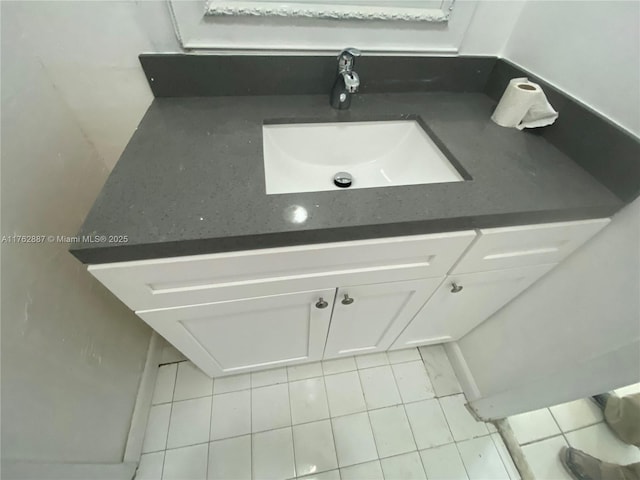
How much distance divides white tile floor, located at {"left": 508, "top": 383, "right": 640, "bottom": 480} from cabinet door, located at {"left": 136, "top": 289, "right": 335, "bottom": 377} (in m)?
0.90

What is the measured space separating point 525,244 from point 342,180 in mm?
468

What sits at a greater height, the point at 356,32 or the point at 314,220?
the point at 356,32

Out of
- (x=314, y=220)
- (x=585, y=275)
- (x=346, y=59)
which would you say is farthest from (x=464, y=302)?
(x=346, y=59)

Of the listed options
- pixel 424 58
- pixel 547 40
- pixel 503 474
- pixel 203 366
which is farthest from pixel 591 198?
pixel 203 366

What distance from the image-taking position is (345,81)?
2.24 feet

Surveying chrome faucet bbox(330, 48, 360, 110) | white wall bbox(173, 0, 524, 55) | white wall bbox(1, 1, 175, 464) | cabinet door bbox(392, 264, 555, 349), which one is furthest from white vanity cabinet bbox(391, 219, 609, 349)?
white wall bbox(1, 1, 175, 464)

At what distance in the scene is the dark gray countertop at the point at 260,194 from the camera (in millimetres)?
462

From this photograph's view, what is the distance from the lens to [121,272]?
1.54ft

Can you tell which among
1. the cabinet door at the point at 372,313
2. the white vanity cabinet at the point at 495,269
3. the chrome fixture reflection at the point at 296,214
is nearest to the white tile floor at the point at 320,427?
the cabinet door at the point at 372,313

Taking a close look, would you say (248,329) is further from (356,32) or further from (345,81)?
(356,32)

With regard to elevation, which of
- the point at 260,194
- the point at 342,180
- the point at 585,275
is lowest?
the point at 585,275

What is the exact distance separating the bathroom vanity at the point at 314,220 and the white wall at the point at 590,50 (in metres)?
0.07

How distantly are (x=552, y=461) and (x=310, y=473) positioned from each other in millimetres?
917

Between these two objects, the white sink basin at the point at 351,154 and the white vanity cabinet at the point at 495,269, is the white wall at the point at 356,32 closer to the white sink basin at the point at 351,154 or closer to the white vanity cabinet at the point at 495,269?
the white sink basin at the point at 351,154
